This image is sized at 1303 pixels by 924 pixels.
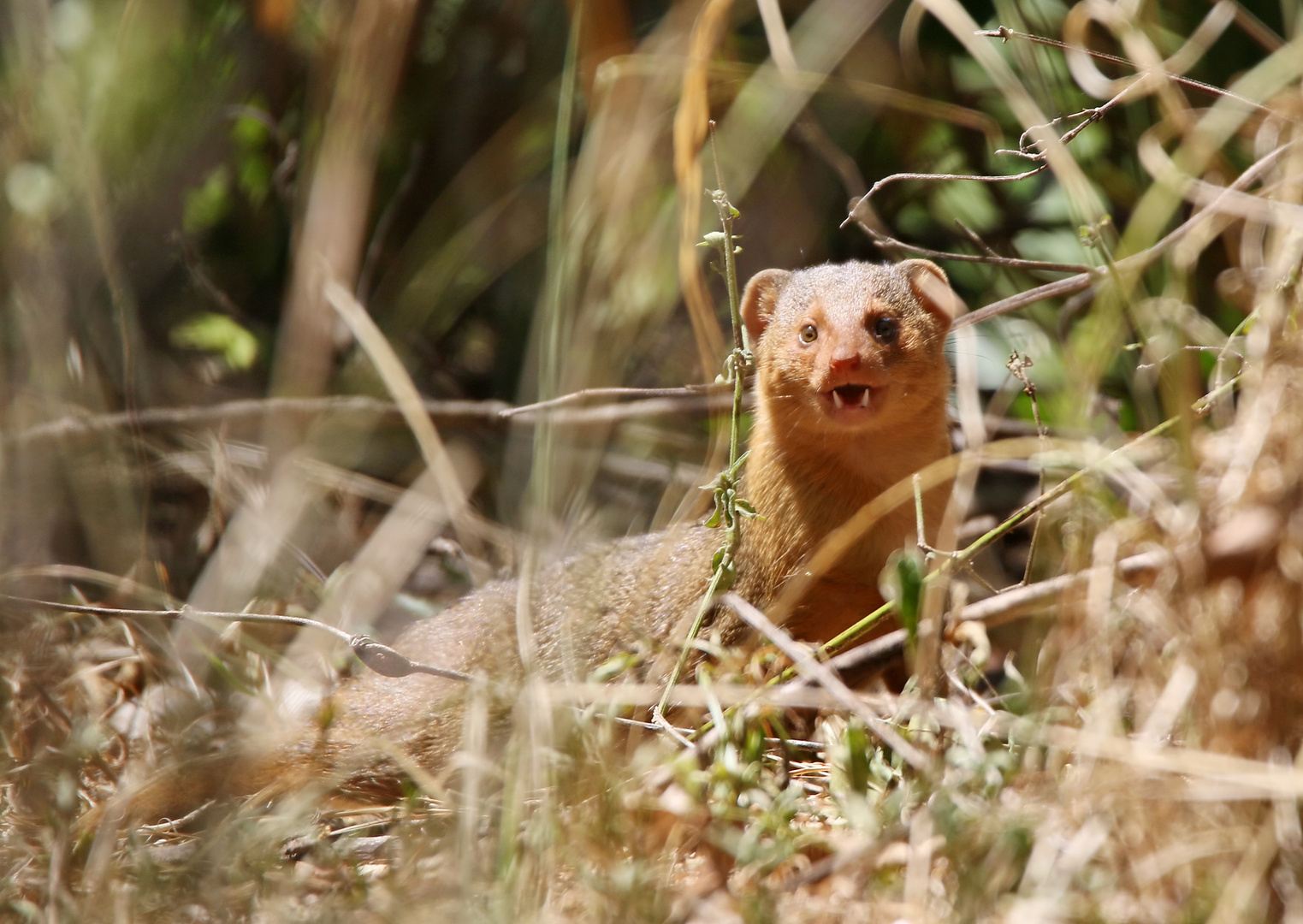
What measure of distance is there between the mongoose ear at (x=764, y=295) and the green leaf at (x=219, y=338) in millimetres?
1544

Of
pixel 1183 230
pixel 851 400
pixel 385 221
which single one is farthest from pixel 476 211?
pixel 1183 230

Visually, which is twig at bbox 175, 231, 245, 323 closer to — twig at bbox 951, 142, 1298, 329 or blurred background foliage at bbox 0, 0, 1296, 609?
blurred background foliage at bbox 0, 0, 1296, 609

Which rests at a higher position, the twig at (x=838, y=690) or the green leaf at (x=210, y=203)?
the green leaf at (x=210, y=203)

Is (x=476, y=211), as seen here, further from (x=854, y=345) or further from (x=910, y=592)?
(x=910, y=592)

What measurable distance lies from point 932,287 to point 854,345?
1.05ft

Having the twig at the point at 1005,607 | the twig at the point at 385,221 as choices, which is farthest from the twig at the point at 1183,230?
the twig at the point at 385,221

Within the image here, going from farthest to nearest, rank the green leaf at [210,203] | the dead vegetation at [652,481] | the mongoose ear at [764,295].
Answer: the green leaf at [210,203] < the mongoose ear at [764,295] < the dead vegetation at [652,481]

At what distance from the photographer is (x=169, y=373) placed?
3.14m

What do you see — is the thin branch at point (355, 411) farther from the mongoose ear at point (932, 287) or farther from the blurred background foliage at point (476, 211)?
the mongoose ear at point (932, 287)

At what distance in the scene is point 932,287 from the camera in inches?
98.1

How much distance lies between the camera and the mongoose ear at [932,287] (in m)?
2.47

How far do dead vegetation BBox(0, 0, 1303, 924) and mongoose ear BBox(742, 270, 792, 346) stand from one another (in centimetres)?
5

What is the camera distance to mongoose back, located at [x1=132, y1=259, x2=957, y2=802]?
2260 millimetres

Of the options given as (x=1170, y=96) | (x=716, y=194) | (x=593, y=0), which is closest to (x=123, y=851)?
(x=716, y=194)
